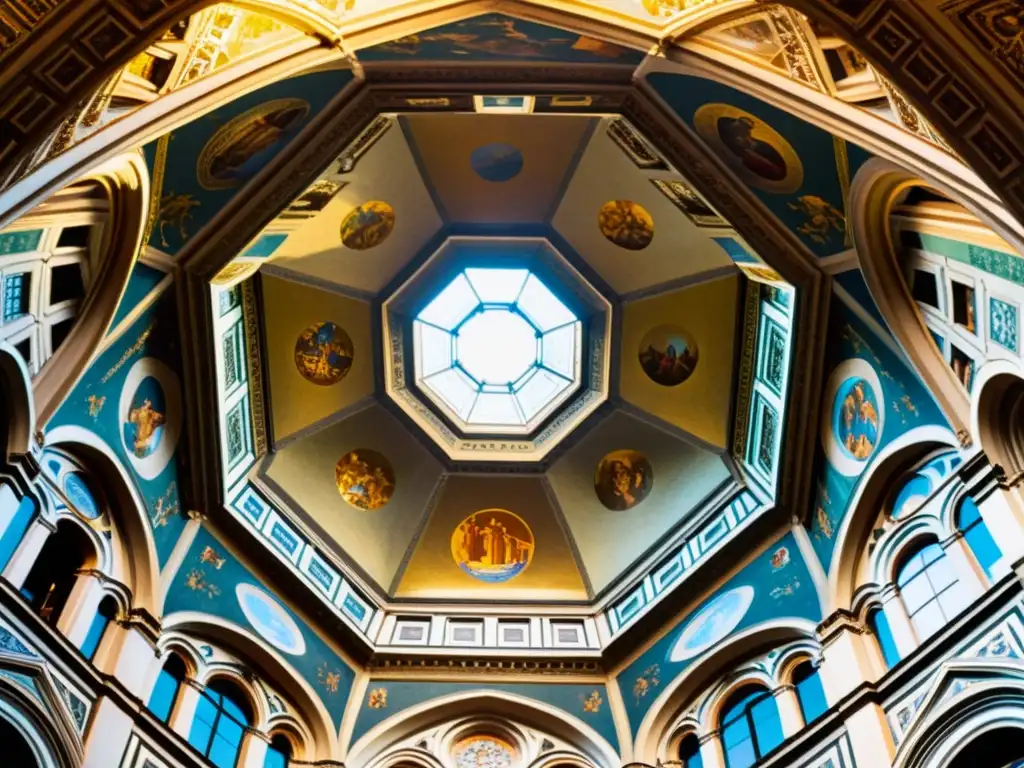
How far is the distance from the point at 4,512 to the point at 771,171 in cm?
917

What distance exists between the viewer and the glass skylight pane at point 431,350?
18078mm

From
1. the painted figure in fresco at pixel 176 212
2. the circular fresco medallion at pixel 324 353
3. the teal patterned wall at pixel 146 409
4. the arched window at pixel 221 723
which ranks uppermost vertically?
the circular fresco medallion at pixel 324 353

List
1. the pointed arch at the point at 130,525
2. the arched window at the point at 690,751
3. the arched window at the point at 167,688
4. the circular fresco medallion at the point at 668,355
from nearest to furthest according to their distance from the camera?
1. the arched window at the point at 167,688
2. the pointed arch at the point at 130,525
3. the arched window at the point at 690,751
4. the circular fresco medallion at the point at 668,355

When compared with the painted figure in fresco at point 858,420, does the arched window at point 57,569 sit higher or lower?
lower

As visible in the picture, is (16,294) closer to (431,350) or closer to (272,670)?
(272,670)

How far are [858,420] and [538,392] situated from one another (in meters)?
6.83

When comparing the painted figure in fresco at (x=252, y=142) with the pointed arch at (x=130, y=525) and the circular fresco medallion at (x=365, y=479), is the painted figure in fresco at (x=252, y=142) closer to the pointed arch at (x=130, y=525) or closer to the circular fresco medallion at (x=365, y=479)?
the pointed arch at (x=130, y=525)

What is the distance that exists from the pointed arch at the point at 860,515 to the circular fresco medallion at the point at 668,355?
4.22m

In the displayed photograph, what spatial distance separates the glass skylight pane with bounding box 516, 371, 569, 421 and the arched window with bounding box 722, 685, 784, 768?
6.61 metres

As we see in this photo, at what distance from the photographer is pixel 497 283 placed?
18.3 metres

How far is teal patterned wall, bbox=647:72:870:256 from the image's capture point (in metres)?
11.0

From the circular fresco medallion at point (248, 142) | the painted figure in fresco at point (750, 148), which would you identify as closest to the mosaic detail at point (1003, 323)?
the painted figure in fresco at point (750, 148)

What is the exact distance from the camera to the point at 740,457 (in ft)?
51.5

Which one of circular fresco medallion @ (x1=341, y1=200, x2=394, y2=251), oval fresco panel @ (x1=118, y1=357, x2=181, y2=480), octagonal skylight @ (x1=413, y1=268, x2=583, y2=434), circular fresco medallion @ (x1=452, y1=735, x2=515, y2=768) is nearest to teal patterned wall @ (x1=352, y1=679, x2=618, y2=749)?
circular fresco medallion @ (x1=452, y1=735, x2=515, y2=768)
